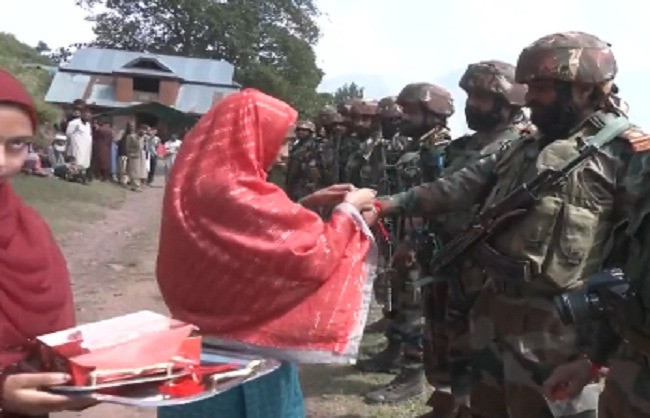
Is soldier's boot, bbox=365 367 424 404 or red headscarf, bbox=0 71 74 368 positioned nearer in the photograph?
red headscarf, bbox=0 71 74 368

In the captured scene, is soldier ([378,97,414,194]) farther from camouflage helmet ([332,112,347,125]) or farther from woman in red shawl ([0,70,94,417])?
woman in red shawl ([0,70,94,417])

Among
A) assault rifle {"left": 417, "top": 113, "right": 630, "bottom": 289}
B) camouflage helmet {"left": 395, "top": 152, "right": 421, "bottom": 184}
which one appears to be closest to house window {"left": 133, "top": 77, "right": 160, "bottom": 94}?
camouflage helmet {"left": 395, "top": 152, "right": 421, "bottom": 184}

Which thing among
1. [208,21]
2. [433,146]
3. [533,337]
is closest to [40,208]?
[433,146]

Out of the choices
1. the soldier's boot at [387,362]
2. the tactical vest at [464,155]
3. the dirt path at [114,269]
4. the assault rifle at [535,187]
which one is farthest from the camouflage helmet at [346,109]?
the assault rifle at [535,187]

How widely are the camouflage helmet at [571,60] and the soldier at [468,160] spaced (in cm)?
109

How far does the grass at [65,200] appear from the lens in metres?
13.6

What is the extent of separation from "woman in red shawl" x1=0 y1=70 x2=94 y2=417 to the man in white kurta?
57.3ft

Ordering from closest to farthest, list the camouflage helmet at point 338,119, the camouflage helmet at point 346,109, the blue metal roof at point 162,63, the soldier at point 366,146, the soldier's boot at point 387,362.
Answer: the soldier's boot at point 387,362, the soldier at point 366,146, the camouflage helmet at point 346,109, the camouflage helmet at point 338,119, the blue metal roof at point 162,63

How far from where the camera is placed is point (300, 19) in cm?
5688

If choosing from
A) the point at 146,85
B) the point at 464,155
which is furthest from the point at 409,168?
the point at 146,85

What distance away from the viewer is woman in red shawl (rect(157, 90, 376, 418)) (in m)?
2.51

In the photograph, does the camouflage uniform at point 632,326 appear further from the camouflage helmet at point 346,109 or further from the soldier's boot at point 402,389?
the camouflage helmet at point 346,109

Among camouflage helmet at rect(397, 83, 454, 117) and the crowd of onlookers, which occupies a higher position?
camouflage helmet at rect(397, 83, 454, 117)

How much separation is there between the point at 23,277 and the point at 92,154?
65.6 feet
